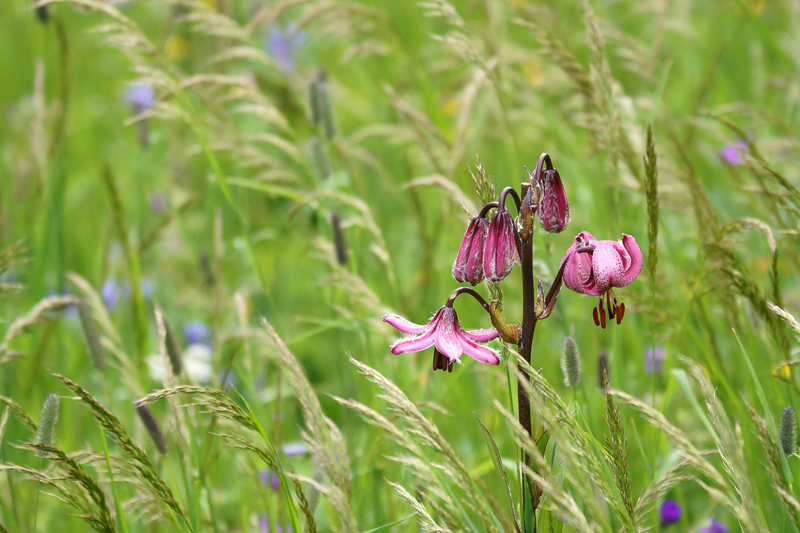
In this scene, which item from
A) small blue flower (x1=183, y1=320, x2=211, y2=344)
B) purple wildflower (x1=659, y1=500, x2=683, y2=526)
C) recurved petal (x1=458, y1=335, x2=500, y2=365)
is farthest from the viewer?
small blue flower (x1=183, y1=320, x2=211, y2=344)

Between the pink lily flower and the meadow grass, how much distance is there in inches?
3.2

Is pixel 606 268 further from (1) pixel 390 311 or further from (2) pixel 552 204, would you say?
(1) pixel 390 311

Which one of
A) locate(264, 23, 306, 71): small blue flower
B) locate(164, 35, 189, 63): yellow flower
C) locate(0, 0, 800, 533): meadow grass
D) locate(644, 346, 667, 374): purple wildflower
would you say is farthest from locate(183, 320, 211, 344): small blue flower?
locate(164, 35, 189, 63): yellow flower

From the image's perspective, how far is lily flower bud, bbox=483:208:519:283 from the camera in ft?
4.10

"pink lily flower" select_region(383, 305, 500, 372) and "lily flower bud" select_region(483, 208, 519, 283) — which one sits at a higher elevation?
"lily flower bud" select_region(483, 208, 519, 283)

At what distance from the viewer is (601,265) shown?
1243 millimetres

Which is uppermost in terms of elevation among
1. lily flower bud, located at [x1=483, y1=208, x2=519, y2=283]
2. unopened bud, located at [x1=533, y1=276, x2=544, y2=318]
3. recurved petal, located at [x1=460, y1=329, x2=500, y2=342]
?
lily flower bud, located at [x1=483, y1=208, x2=519, y2=283]

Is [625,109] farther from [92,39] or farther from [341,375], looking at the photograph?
[92,39]

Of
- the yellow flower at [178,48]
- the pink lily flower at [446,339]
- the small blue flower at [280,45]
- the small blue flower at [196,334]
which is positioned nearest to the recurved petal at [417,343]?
Result: the pink lily flower at [446,339]

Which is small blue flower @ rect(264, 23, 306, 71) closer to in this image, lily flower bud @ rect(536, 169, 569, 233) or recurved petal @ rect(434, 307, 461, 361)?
lily flower bud @ rect(536, 169, 569, 233)

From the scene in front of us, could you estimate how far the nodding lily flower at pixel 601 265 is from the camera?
1.24m

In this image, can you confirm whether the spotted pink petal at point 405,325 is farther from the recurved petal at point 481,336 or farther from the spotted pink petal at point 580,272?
the spotted pink petal at point 580,272

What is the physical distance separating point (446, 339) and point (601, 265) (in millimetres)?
311

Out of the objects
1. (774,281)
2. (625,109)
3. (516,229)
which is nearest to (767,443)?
(774,281)
